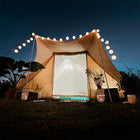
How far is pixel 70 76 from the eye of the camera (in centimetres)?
527

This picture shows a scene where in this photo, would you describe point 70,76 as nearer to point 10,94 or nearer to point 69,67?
point 69,67

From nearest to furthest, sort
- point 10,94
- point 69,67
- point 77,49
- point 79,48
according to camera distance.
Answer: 1. point 10,94
2. point 79,48
3. point 77,49
4. point 69,67

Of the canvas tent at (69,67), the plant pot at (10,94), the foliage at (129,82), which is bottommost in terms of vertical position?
the plant pot at (10,94)

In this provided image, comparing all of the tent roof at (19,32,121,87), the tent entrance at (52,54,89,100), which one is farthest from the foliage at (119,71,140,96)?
the tent entrance at (52,54,89,100)

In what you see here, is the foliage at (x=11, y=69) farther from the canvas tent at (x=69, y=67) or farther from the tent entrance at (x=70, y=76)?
the tent entrance at (x=70, y=76)

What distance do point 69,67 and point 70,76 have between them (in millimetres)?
543

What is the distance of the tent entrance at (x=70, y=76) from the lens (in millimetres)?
4902

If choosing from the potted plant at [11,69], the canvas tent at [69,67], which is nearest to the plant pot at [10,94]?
the potted plant at [11,69]

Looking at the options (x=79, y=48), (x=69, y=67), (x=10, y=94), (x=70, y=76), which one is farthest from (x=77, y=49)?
(x=10, y=94)

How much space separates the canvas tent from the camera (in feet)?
15.4

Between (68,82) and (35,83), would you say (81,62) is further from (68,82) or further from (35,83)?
(35,83)

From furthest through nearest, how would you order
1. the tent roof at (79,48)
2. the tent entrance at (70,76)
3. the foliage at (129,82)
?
the tent entrance at (70,76)
the tent roof at (79,48)
the foliage at (129,82)

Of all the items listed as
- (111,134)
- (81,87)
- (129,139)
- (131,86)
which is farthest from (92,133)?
(81,87)

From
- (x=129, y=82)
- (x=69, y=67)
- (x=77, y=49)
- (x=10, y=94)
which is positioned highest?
(x=77, y=49)
